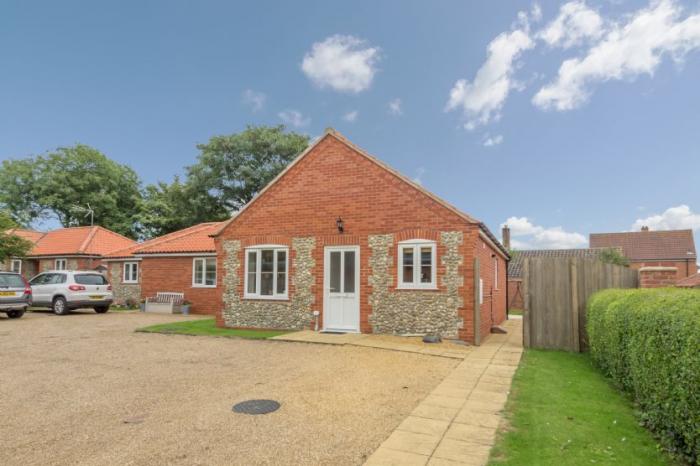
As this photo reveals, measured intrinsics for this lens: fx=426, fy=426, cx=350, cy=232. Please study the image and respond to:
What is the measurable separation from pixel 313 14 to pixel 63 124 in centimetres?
2819

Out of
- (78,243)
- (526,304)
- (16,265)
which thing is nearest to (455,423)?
(526,304)

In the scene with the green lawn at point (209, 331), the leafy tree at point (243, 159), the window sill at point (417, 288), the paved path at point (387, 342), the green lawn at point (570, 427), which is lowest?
the green lawn at point (209, 331)

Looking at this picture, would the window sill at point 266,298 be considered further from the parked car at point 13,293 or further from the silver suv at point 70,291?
the parked car at point 13,293

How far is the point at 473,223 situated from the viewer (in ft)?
39.5

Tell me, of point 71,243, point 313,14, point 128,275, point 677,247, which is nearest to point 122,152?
point 71,243

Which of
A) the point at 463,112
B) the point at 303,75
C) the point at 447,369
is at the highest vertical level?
the point at 303,75

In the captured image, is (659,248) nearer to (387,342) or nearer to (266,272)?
(387,342)

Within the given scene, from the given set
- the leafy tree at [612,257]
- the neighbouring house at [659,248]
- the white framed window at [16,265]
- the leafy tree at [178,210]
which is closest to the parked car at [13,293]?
the white framed window at [16,265]

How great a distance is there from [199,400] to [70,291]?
17509 millimetres

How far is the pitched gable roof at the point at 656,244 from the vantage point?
46531 millimetres

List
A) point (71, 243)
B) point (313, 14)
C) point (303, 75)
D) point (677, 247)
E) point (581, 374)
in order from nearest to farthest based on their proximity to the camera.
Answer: point (581, 374), point (313, 14), point (303, 75), point (71, 243), point (677, 247)

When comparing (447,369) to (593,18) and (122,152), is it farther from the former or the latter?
(122,152)

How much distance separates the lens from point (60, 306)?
20.3 m

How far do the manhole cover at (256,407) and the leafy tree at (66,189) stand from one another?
40469 millimetres
